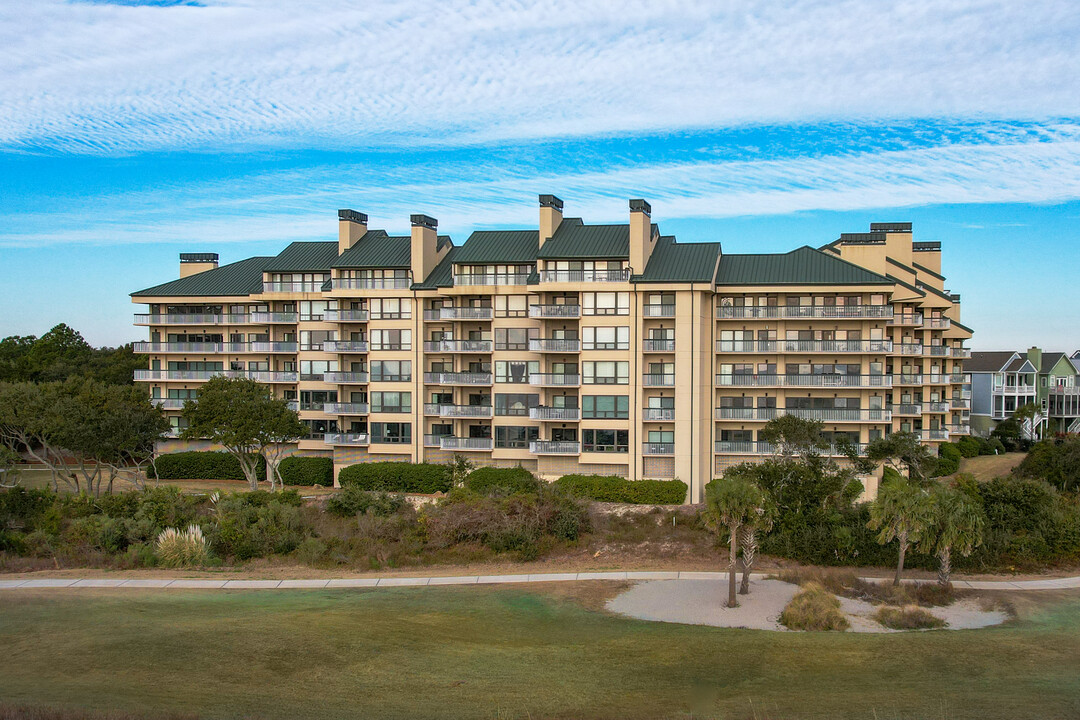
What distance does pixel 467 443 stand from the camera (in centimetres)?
5472

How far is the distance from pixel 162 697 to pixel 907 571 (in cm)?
2873

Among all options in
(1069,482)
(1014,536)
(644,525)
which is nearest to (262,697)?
(644,525)

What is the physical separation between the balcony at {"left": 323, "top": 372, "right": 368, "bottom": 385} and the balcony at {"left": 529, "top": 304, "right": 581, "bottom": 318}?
A: 1303cm

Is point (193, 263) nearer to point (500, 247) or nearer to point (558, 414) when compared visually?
point (500, 247)

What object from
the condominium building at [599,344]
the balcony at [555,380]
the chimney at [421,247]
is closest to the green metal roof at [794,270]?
the condominium building at [599,344]

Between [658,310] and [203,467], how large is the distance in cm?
3350

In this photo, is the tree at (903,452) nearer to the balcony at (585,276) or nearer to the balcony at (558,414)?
the balcony at (558,414)

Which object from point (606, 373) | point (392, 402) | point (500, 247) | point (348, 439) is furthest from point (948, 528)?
point (348, 439)

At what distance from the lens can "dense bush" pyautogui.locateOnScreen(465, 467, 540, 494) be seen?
47438mm

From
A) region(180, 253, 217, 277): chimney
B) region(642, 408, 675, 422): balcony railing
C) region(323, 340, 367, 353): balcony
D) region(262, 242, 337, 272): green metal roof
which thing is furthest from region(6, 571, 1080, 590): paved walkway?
region(180, 253, 217, 277): chimney

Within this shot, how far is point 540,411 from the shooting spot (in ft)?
172

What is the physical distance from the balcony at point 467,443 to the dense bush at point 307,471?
8.56m

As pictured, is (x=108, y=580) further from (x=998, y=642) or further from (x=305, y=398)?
(x=998, y=642)

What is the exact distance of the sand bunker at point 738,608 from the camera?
93.6 feet
